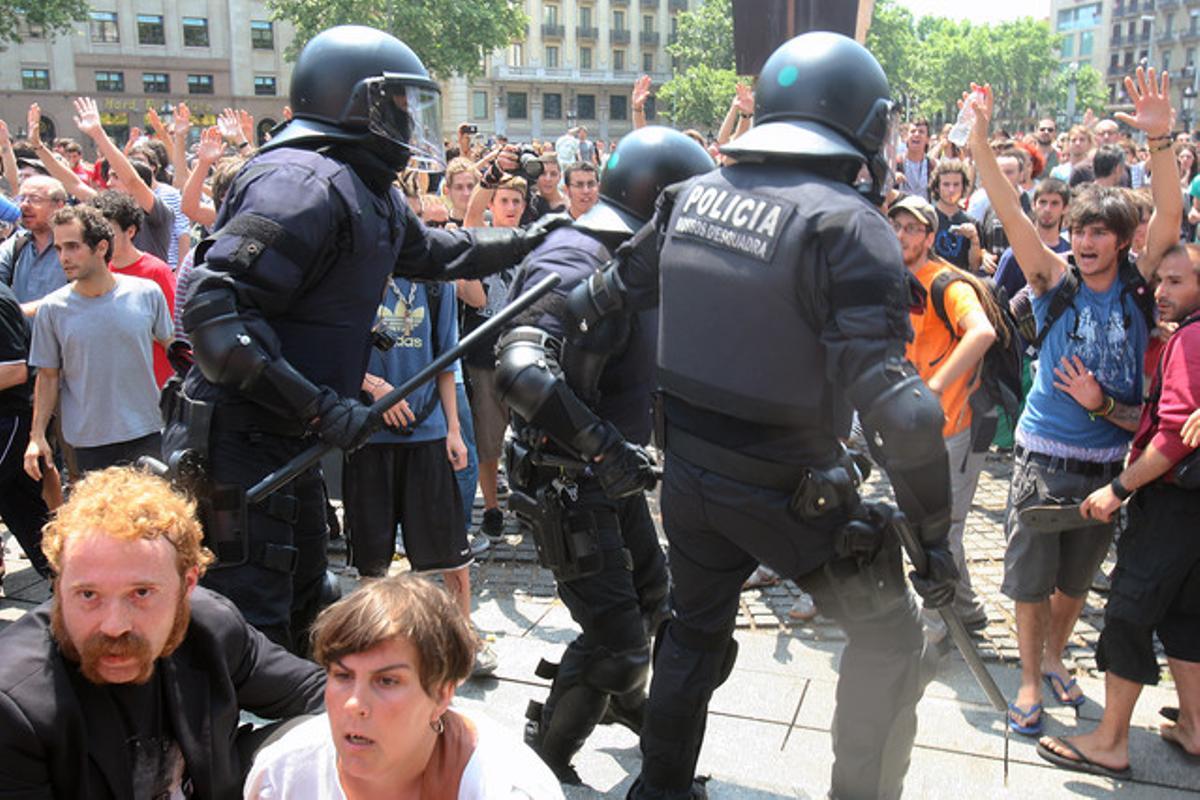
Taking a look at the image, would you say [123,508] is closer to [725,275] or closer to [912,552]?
[725,275]

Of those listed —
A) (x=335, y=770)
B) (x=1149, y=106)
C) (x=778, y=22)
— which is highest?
(x=778, y=22)

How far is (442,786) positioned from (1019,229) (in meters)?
2.99

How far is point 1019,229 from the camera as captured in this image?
3.77 meters

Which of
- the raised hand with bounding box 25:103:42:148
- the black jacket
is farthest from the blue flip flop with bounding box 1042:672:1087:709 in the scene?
the raised hand with bounding box 25:103:42:148

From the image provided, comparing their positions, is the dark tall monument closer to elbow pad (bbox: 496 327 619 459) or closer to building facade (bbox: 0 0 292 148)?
elbow pad (bbox: 496 327 619 459)

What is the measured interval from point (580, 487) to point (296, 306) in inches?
39.3

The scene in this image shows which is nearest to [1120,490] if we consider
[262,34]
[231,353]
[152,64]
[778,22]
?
[778,22]

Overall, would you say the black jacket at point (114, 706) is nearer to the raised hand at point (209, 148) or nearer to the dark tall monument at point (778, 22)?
the dark tall monument at point (778, 22)

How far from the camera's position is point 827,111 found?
2.73m

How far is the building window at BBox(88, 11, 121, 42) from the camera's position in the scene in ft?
159

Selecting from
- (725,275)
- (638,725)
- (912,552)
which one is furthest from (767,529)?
(638,725)

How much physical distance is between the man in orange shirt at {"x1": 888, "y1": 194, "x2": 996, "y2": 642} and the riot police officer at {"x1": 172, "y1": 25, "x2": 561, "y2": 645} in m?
2.12

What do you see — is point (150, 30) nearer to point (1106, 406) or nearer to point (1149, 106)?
point (1149, 106)

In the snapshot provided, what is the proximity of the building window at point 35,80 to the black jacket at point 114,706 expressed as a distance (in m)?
53.3
